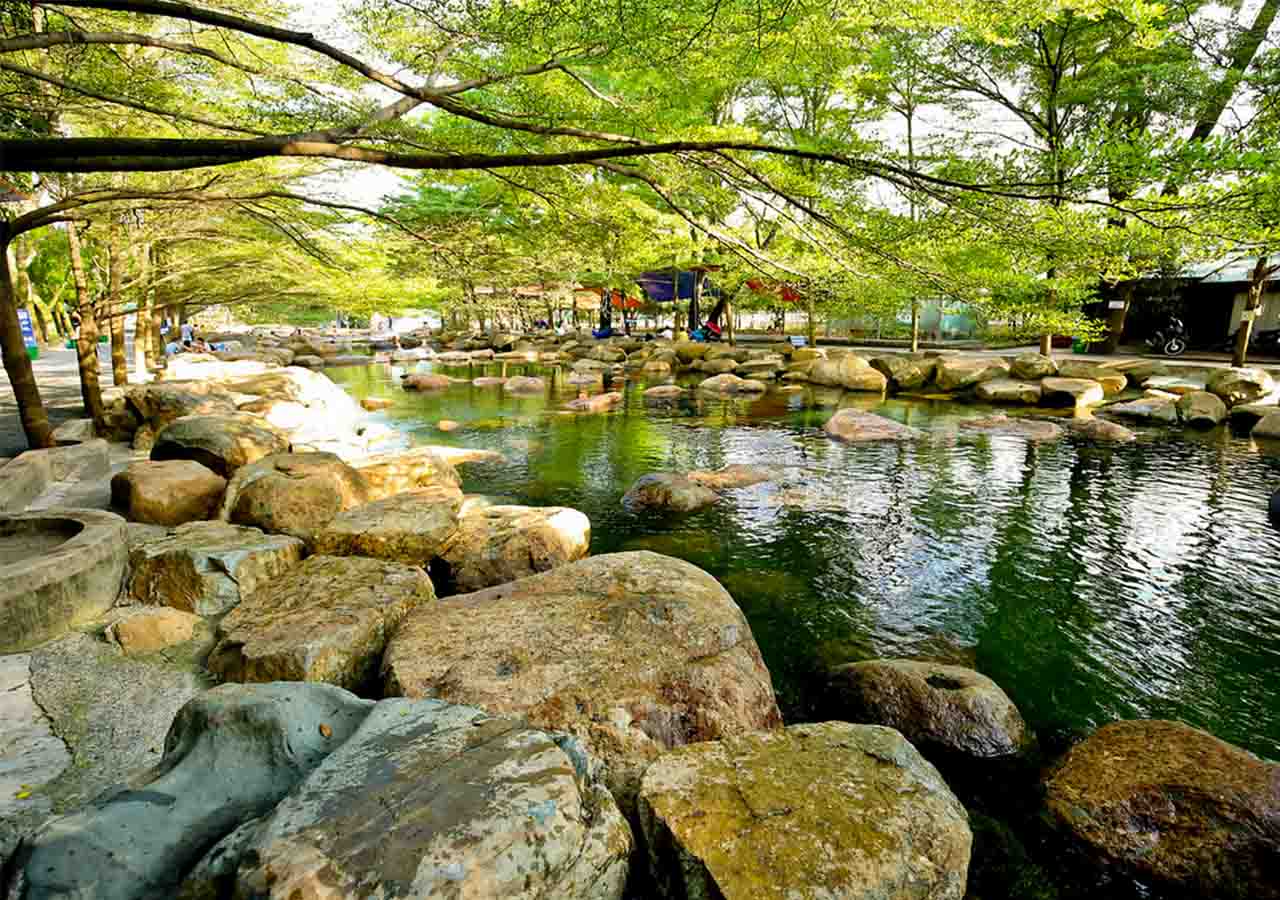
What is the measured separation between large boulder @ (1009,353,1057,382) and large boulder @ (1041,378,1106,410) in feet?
3.54

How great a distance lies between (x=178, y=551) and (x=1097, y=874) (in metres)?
5.67

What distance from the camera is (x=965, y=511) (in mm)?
8016

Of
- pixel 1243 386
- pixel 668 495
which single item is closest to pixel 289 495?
pixel 668 495

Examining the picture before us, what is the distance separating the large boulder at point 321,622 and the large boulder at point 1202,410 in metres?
15.2

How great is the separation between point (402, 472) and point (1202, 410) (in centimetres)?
1511

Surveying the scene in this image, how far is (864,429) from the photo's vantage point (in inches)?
481

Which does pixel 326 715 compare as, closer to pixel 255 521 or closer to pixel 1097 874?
pixel 1097 874

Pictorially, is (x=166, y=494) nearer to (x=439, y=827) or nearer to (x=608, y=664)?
(x=608, y=664)

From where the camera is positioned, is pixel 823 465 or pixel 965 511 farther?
pixel 823 465

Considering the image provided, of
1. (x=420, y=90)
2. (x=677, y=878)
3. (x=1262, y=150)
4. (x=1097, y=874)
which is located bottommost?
(x=1097, y=874)

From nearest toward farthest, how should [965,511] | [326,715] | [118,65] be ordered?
1. [326,715]
2. [118,65]
3. [965,511]

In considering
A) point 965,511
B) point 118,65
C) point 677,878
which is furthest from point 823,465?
point 118,65

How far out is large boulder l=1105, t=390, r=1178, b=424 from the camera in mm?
13102

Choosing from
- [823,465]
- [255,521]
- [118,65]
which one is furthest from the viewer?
[823,465]
